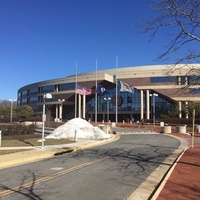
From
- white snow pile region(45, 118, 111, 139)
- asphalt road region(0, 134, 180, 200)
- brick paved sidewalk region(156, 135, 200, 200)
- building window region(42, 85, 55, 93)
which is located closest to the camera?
brick paved sidewalk region(156, 135, 200, 200)

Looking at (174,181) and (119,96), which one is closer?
(174,181)

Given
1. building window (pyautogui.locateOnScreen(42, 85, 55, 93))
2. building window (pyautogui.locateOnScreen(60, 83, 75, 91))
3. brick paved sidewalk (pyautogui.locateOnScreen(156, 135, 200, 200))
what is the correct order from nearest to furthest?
brick paved sidewalk (pyautogui.locateOnScreen(156, 135, 200, 200))
building window (pyautogui.locateOnScreen(60, 83, 75, 91))
building window (pyautogui.locateOnScreen(42, 85, 55, 93))

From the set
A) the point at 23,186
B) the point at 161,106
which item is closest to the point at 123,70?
the point at 161,106

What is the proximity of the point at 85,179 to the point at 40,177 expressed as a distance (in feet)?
5.00

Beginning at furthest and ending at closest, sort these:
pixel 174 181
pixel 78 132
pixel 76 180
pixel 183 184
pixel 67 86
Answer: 1. pixel 67 86
2. pixel 78 132
3. pixel 76 180
4. pixel 174 181
5. pixel 183 184

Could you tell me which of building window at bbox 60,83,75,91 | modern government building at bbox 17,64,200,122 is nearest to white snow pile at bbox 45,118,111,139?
modern government building at bbox 17,64,200,122

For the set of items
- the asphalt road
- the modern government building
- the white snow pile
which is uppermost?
the modern government building

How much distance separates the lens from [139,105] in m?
87.9

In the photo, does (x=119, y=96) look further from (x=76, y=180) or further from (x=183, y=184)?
(x=183, y=184)

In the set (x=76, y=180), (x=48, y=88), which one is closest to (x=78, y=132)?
(x=76, y=180)

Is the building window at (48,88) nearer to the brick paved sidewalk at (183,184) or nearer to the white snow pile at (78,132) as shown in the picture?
the white snow pile at (78,132)

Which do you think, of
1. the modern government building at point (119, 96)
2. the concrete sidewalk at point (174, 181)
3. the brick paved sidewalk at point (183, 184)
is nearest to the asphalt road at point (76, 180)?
the concrete sidewalk at point (174, 181)

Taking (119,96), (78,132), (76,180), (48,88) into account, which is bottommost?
(76,180)

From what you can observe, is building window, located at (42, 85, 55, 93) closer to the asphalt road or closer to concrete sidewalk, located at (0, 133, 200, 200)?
concrete sidewalk, located at (0, 133, 200, 200)
